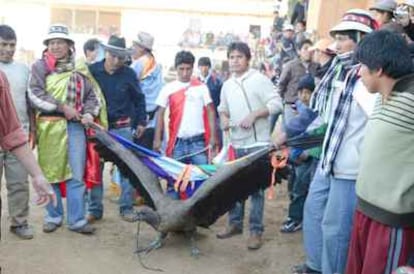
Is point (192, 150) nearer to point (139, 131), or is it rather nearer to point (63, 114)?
point (139, 131)

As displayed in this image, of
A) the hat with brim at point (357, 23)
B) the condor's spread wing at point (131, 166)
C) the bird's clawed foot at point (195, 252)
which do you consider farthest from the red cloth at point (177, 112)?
the hat with brim at point (357, 23)

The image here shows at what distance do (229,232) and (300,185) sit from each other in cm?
86

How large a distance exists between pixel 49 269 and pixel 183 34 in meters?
22.2

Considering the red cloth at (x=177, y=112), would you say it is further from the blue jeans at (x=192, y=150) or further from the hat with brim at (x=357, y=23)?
the hat with brim at (x=357, y=23)

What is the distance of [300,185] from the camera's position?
611 cm

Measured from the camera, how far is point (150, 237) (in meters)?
5.83

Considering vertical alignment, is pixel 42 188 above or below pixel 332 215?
above

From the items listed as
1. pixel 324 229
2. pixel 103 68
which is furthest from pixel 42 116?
pixel 324 229

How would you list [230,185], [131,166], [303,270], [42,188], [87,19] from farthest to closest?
1. [87,19]
2. [131,166]
3. [230,185]
4. [303,270]
5. [42,188]

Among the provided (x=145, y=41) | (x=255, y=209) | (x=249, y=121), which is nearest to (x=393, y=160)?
(x=249, y=121)

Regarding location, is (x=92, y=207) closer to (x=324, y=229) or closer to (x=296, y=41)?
(x=324, y=229)

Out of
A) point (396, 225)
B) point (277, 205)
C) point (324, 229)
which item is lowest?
point (277, 205)

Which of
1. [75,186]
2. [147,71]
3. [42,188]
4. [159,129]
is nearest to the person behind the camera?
[42,188]

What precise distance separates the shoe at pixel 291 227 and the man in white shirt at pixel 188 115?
1.07 metres
